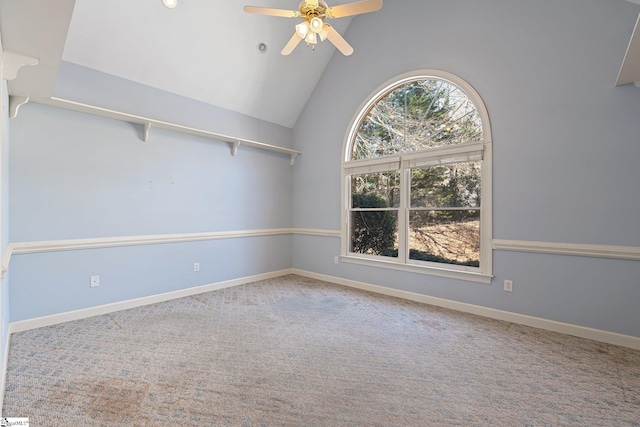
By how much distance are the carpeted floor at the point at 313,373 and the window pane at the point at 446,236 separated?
29.4 inches

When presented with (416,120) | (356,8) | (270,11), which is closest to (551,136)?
(416,120)

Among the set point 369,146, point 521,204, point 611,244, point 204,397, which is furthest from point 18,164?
point 611,244

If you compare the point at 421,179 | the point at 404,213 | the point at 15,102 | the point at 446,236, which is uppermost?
the point at 15,102

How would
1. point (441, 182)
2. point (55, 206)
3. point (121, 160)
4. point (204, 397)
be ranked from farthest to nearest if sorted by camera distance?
1. point (441, 182)
2. point (121, 160)
3. point (55, 206)
4. point (204, 397)

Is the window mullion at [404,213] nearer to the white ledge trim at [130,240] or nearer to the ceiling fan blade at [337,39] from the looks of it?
the white ledge trim at [130,240]

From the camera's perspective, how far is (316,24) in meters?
2.52

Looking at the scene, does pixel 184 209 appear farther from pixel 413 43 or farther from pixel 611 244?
pixel 611 244

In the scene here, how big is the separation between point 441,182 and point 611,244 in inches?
67.3

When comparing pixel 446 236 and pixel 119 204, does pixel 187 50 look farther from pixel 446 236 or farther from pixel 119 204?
pixel 446 236

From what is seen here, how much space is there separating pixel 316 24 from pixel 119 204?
2900mm

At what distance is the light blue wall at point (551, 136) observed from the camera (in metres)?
2.71

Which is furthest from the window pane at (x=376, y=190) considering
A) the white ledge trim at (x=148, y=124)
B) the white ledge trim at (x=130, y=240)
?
the white ledge trim at (x=148, y=124)

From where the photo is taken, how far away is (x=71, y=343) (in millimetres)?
2613

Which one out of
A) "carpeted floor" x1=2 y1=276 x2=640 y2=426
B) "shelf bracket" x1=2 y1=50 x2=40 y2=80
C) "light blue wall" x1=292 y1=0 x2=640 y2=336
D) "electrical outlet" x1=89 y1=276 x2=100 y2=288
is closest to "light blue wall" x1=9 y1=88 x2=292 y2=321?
"electrical outlet" x1=89 y1=276 x2=100 y2=288
